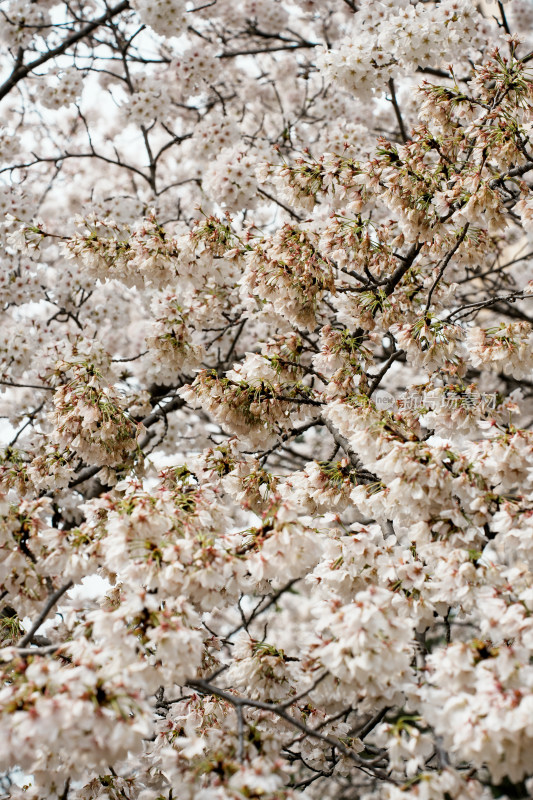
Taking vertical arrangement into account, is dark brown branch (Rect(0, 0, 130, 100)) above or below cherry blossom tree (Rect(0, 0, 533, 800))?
above

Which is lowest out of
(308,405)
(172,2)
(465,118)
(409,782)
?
(409,782)

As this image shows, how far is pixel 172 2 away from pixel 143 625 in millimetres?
5844

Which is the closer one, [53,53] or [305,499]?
[305,499]

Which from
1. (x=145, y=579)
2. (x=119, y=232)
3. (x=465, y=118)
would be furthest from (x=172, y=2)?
(x=145, y=579)

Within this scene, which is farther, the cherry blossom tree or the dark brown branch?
the dark brown branch

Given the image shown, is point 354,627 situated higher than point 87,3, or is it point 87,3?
point 87,3

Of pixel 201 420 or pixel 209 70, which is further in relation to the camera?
pixel 201 420

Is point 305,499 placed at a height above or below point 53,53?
below

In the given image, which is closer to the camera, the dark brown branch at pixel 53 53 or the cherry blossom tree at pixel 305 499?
the cherry blossom tree at pixel 305 499

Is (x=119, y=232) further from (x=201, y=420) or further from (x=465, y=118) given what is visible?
(x=201, y=420)

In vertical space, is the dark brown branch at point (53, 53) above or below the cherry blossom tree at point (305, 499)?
above

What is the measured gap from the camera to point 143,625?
99.3 inches

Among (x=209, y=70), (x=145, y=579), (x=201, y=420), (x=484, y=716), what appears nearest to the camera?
(x=484, y=716)

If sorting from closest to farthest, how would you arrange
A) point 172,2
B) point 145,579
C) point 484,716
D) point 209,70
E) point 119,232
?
point 484,716, point 145,579, point 119,232, point 172,2, point 209,70
